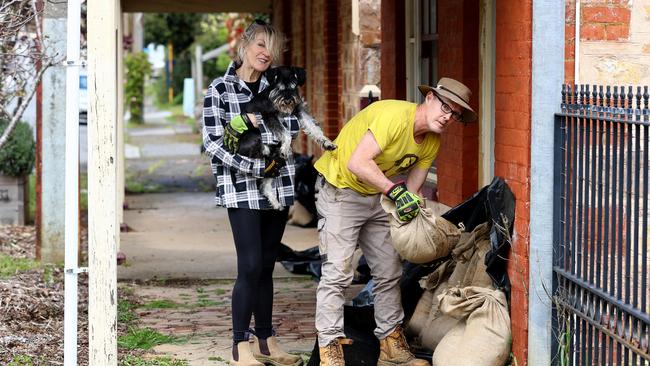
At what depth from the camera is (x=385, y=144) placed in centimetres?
641

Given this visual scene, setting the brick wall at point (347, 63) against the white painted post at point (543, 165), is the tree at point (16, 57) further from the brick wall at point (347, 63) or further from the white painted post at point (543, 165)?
the brick wall at point (347, 63)

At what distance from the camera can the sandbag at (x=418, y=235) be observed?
6.49 meters

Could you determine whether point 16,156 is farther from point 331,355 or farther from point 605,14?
point 605,14

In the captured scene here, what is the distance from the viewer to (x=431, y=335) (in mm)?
7133

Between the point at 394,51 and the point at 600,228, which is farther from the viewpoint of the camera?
the point at 394,51

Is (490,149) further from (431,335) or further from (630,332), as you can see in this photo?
(630,332)

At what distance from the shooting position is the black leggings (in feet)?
22.0

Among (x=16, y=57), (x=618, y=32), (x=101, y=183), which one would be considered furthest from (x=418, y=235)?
(x=16, y=57)

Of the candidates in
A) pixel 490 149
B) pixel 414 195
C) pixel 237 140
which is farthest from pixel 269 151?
pixel 490 149

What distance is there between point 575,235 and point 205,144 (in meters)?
2.16

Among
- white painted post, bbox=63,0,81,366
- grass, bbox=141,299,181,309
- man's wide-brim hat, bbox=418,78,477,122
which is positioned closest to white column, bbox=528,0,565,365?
man's wide-brim hat, bbox=418,78,477,122

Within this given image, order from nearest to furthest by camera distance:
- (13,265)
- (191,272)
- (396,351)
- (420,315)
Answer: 1. (396,351)
2. (420,315)
3. (13,265)
4. (191,272)

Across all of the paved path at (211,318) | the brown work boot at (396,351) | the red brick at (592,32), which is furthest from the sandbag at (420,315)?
the red brick at (592,32)

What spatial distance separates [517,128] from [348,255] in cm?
122
